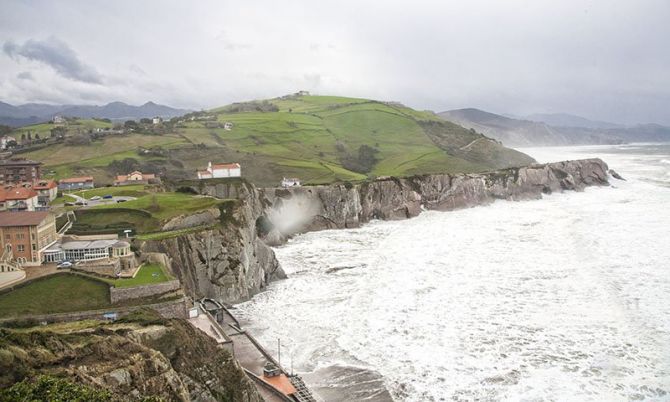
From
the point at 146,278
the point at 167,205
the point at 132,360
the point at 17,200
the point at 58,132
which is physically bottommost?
the point at 146,278

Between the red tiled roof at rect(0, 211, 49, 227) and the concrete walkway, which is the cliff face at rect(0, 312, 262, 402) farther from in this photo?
the red tiled roof at rect(0, 211, 49, 227)

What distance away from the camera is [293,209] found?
240ft

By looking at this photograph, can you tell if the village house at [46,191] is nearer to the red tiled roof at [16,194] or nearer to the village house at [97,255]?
the red tiled roof at [16,194]

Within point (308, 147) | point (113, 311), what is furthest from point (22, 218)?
point (308, 147)

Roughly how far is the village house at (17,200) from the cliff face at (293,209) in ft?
47.7

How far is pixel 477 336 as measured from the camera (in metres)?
34.1

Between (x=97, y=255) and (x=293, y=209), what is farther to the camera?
(x=293, y=209)

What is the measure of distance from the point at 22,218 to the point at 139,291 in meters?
11.2

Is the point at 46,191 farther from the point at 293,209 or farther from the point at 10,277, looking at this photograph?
the point at 10,277

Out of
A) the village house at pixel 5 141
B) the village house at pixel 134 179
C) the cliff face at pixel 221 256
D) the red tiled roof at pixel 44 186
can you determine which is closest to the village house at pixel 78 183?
the village house at pixel 134 179

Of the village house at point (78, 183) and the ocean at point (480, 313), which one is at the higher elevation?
the village house at point (78, 183)

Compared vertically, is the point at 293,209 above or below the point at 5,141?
below

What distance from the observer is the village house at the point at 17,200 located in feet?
161

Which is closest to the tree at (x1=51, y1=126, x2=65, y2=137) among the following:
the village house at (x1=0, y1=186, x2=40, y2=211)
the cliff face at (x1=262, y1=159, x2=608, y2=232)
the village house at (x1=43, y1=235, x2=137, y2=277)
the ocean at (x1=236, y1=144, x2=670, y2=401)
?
the cliff face at (x1=262, y1=159, x2=608, y2=232)
